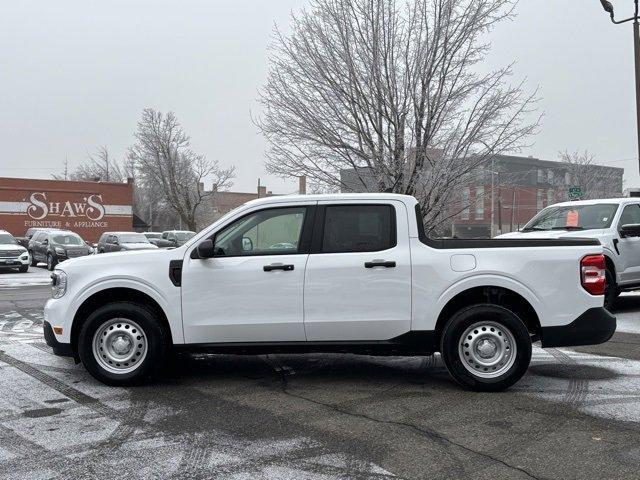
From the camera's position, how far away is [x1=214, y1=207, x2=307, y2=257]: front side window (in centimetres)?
578

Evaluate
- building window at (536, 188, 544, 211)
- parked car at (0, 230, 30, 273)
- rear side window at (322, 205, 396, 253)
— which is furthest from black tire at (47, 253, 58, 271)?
building window at (536, 188, 544, 211)

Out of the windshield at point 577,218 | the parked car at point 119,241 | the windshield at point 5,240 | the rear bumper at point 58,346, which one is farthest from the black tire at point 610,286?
the windshield at point 5,240

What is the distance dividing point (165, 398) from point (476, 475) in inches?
115

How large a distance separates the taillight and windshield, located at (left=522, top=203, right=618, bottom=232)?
532 centimetres

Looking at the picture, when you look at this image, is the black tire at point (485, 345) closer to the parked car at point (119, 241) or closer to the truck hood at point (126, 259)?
the truck hood at point (126, 259)

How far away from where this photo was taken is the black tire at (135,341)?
18.8ft

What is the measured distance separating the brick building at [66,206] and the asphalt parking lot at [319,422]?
36823 mm

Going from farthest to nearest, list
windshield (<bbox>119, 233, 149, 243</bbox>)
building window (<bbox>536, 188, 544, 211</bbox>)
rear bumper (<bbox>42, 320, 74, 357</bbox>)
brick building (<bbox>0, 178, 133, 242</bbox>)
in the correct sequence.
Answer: building window (<bbox>536, 188, 544, 211</bbox>), brick building (<bbox>0, 178, 133, 242</bbox>), windshield (<bbox>119, 233, 149, 243</bbox>), rear bumper (<bbox>42, 320, 74, 357</bbox>)

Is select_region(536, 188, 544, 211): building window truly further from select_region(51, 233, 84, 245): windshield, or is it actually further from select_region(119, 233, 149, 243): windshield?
select_region(51, 233, 84, 245): windshield

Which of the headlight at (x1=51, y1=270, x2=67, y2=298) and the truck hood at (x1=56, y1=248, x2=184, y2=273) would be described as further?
the headlight at (x1=51, y1=270, x2=67, y2=298)

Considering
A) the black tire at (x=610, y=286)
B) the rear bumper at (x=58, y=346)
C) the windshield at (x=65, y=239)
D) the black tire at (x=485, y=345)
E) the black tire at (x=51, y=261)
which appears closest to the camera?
the black tire at (x=485, y=345)

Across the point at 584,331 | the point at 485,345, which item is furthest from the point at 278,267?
the point at 584,331

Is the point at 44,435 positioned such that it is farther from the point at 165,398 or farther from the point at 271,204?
the point at 271,204

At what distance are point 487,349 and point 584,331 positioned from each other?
91 centimetres
